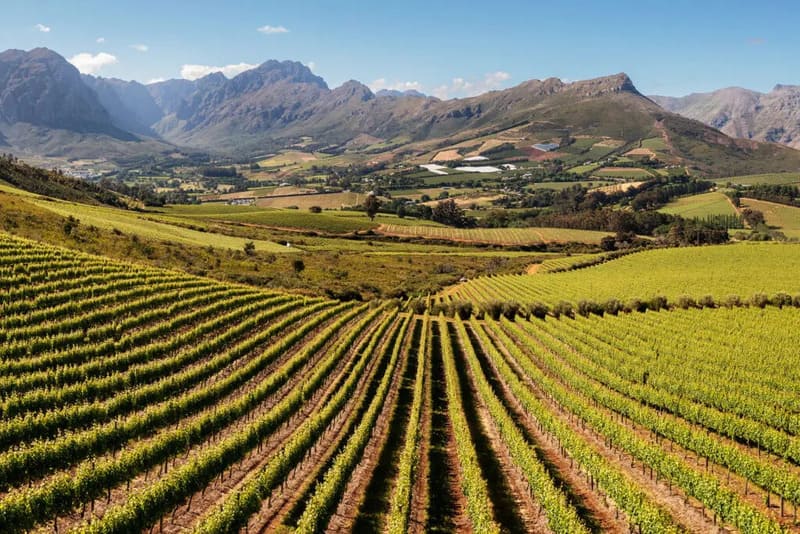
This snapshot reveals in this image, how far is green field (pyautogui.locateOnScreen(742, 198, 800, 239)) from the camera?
161000 millimetres

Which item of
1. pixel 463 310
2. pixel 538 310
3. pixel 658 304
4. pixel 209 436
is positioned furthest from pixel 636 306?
pixel 209 436

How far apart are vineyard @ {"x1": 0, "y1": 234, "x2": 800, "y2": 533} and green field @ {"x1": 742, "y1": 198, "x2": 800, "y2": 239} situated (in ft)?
457

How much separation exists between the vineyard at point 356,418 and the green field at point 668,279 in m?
15.3

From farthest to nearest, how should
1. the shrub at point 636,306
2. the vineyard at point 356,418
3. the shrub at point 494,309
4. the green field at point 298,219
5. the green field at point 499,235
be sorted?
1. the green field at point 298,219
2. the green field at point 499,235
3. the shrub at point 494,309
4. the shrub at point 636,306
5. the vineyard at point 356,418

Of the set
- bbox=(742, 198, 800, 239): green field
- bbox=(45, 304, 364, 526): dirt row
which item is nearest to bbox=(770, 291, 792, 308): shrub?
bbox=(45, 304, 364, 526): dirt row

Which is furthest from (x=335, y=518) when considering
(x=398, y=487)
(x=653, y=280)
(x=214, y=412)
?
(x=653, y=280)

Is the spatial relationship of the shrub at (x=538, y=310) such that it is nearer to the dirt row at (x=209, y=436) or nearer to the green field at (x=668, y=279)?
the green field at (x=668, y=279)

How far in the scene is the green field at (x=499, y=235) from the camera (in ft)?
543

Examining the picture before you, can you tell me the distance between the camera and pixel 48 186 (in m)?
175

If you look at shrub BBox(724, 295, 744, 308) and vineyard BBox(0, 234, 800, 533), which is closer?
vineyard BBox(0, 234, 800, 533)

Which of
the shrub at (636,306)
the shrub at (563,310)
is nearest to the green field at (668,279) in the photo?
the shrub at (636,306)

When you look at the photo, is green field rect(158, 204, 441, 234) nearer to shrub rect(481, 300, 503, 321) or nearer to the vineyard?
shrub rect(481, 300, 503, 321)

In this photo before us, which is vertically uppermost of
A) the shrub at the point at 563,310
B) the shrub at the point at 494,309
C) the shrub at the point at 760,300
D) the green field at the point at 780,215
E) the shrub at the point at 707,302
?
the green field at the point at 780,215

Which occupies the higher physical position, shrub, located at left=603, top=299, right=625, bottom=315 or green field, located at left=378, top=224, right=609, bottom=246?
green field, located at left=378, top=224, right=609, bottom=246
